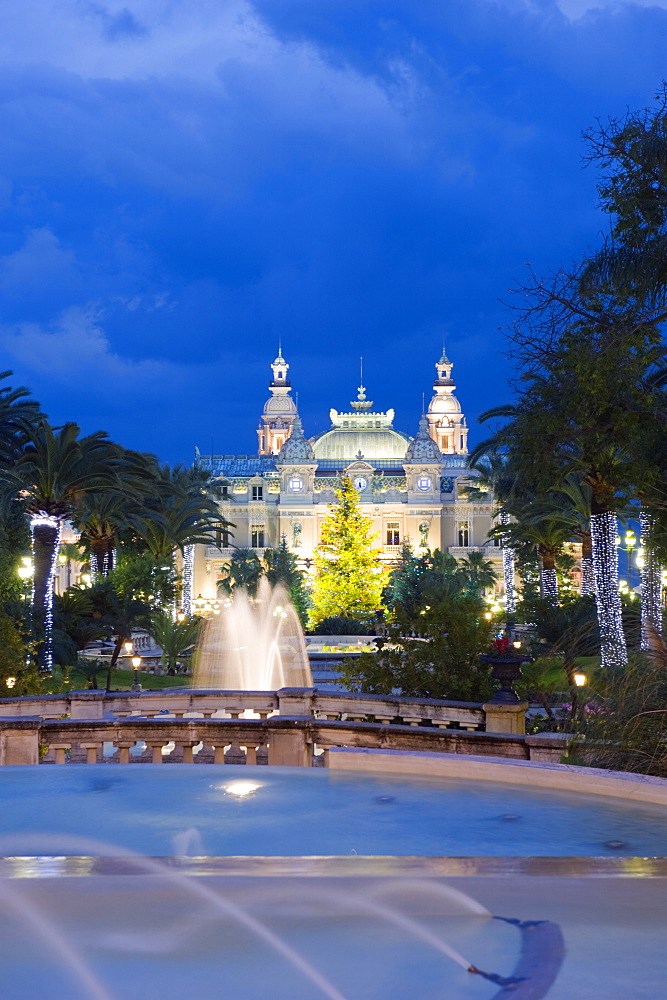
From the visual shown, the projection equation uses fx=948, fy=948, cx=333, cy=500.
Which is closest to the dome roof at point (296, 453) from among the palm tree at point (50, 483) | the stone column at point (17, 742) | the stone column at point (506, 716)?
the palm tree at point (50, 483)

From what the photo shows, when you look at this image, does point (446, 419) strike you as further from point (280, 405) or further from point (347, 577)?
point (347, 577)

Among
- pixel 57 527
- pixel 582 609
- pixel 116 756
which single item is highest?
pixel 57 527

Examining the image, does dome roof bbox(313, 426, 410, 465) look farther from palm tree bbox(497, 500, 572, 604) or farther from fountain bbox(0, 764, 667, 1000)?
fountain bbox(0, 764, 667, 1000)

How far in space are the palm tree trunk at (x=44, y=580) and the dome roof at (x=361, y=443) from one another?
8201 cm

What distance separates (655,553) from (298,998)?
16.8 metres

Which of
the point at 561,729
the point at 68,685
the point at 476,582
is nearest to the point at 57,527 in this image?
the point at 68,685

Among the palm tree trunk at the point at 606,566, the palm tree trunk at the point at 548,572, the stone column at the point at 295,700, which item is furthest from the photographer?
the palm tree trunk at the point at 548,572

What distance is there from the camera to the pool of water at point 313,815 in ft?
20.6

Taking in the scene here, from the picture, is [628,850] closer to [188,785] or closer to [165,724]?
[188,785]

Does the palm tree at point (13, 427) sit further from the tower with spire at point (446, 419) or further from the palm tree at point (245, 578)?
the tower with spire at point (446, 419)

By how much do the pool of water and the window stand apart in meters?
88.0

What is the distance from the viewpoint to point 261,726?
9812mm

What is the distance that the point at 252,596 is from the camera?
48719 mm

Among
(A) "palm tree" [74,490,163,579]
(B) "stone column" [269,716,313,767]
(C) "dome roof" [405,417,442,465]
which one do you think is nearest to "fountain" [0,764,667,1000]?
(B) "stone column" [269,716,313,767]
